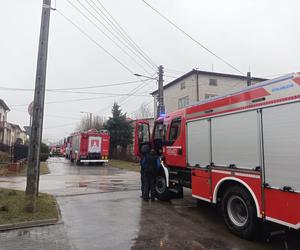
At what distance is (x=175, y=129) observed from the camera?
9.27 m

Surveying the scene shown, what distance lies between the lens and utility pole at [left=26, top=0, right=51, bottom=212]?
8.02 meters

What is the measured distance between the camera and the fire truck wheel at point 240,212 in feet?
19.1

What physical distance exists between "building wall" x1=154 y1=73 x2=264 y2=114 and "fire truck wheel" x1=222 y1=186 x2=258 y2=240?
26.4 m

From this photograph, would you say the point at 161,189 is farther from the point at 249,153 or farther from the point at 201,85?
the point at 201,85

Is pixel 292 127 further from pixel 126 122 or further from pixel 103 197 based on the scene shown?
pixel 126 122

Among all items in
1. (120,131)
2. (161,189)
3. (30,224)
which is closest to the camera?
(30,224)

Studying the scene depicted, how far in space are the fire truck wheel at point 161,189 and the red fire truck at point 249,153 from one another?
141 centimetres

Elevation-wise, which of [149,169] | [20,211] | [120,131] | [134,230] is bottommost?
[134,230]

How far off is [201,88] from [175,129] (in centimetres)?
2493

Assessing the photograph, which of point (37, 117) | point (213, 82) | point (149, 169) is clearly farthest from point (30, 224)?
point (213, 82)

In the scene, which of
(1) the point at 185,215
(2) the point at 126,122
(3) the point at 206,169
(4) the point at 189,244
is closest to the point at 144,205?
(1) the point at 185,215

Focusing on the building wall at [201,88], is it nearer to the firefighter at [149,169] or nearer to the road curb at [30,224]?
the firefighter at [149,169]

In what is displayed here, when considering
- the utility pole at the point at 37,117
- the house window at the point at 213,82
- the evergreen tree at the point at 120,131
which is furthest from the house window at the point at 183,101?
the utility pole at the point at 37,117

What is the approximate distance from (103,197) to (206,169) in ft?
15.8
